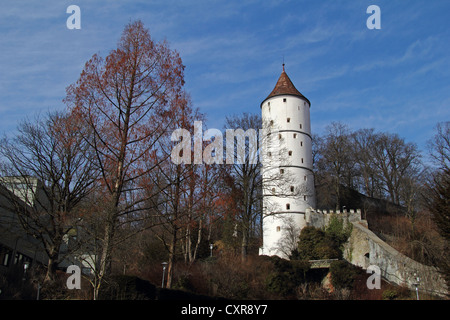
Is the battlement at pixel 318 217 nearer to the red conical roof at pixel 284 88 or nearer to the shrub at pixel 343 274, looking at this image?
the shrub at pixel 343 274

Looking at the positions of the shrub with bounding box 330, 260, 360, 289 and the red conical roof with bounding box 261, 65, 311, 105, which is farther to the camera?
the red conical roof with bounding box 261, 65, 311, 105

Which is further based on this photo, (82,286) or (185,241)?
(185,241)

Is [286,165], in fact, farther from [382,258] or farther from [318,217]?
[382,258]

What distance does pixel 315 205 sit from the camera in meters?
37.2

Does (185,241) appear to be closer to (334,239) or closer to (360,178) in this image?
(334,239)

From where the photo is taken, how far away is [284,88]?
39.2m

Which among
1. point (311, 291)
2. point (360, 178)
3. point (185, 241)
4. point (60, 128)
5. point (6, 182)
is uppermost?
point (360, 178)

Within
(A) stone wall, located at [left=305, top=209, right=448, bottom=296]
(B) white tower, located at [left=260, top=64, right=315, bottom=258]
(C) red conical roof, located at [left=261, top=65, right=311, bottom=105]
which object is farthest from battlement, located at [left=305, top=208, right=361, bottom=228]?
(C) red conical roof, located at [left=261, top=65, right=311, bottom=105]

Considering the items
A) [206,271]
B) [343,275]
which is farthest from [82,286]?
[343,275]

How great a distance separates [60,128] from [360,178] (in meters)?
39.5

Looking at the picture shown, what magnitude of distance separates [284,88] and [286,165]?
8.22 meters

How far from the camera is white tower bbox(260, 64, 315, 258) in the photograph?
33594 millimetres

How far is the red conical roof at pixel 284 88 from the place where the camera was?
1515 inches

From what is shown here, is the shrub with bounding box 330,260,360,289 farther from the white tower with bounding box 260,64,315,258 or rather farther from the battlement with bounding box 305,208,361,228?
the battlement with bounding box 305,208,361,228
